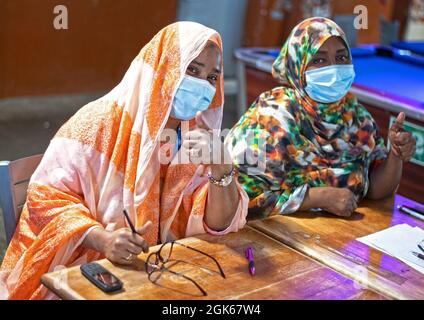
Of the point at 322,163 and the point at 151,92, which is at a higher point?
the point at 151,92

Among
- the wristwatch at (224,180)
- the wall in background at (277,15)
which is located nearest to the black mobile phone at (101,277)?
the wristwatch at (224,180)

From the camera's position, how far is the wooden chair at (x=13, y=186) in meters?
2.09

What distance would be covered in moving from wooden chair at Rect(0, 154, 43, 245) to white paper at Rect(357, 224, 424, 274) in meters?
1.08

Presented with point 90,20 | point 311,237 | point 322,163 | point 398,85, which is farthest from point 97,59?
point 311,237

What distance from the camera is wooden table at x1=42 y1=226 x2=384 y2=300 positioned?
1.69m

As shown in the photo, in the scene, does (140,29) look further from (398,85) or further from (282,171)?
(282,171)

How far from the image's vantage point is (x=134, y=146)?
6.69 ft

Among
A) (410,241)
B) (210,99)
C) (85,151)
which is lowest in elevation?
(410,241)

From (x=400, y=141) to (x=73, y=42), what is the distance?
12.3ft

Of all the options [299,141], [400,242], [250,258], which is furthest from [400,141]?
[250,258]

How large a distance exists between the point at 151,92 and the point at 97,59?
395 centimetres

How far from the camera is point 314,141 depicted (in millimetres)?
2576

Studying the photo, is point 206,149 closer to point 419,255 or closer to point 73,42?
point 419,255

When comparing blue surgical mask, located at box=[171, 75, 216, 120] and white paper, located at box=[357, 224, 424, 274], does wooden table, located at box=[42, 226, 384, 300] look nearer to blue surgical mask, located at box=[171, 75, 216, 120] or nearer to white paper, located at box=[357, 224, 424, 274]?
white paper, located at box=[357, 224, 424, 274]
